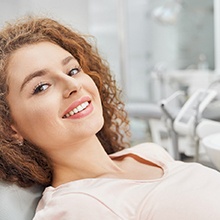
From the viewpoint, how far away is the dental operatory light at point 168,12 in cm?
396

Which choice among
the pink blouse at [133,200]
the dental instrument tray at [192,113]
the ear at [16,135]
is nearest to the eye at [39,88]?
the ear at [16,135]

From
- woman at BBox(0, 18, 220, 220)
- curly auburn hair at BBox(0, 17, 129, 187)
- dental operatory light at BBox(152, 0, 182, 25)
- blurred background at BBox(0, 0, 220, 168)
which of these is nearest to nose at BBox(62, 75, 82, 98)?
woman at BBox(0, 18, 220, 220)

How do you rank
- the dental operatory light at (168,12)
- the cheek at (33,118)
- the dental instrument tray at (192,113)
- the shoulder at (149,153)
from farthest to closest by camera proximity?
the dental operatory light at (168,12) → the dental instrument tray at (192,113) → the shoulder at (149,153) → the cheek at (33,118)

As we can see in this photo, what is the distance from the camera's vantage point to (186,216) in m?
0.96

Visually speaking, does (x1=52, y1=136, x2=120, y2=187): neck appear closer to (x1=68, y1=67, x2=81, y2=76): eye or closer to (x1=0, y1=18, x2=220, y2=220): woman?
(x1=0, y1=18, x2=220, y2=220): woman

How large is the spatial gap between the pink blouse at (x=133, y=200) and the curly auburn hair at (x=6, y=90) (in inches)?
4.1

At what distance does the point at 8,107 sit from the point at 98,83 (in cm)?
32

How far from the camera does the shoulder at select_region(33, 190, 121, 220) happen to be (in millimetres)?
922

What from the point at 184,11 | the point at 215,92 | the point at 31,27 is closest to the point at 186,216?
the point at 31,27

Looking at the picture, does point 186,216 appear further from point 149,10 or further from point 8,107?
point 149,10

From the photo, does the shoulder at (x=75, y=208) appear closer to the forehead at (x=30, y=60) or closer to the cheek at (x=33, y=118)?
the cheek at (x=33, y=118)

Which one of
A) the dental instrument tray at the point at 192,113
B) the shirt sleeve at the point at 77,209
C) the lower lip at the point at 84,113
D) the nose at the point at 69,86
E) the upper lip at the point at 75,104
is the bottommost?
the dental instrument tray at the point at 192,113

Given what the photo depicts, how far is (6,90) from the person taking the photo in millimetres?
1062

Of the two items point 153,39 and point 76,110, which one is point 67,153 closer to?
point 76,110
